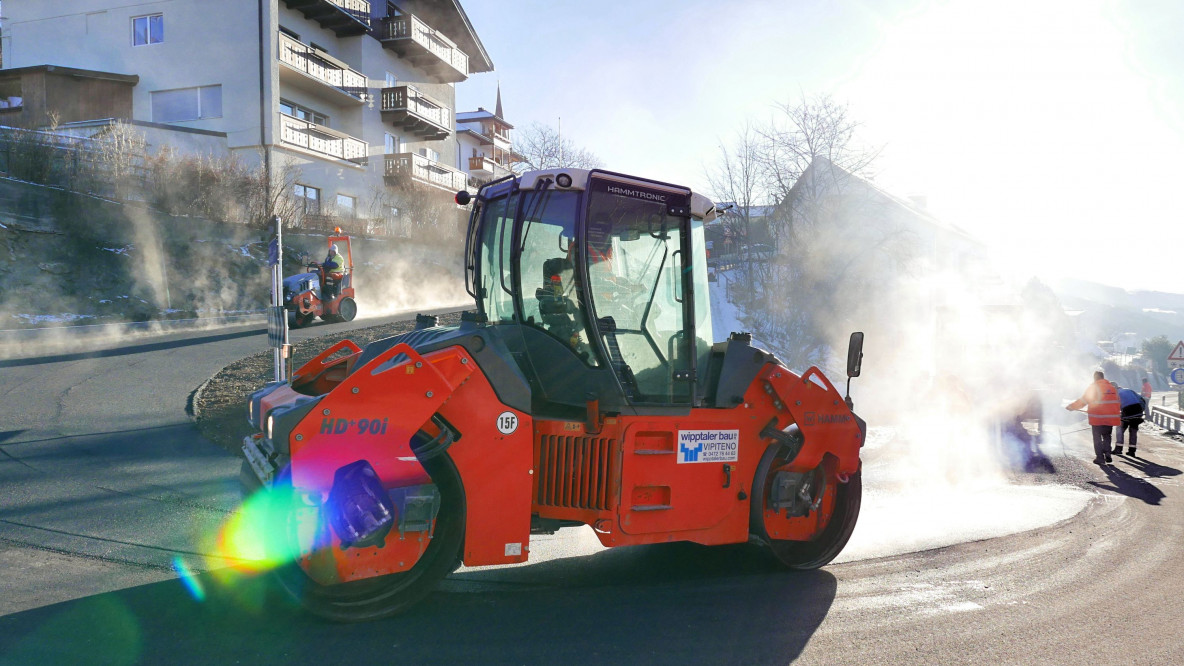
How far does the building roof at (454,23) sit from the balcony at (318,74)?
8.20 metres

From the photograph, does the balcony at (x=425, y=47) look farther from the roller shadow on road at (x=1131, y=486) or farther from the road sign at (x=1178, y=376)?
the roller shadow on road at (x=1131, y=486)

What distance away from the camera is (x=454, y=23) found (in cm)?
3978

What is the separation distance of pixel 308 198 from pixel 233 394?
1859 centimetres

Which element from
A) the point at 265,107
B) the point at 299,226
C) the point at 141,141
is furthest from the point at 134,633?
the point at 265,107

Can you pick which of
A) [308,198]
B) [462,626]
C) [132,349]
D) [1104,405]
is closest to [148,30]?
[308,198]

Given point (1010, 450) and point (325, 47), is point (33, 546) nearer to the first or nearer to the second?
point (1010, 450)

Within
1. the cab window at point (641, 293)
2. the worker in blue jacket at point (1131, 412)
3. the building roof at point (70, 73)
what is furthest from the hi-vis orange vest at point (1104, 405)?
the building roof at point (70, 73)

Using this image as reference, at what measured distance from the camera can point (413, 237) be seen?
31.1 meters

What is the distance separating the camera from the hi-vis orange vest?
44.2ft

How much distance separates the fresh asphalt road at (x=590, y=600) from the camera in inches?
146

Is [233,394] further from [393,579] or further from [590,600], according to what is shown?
[590,600]

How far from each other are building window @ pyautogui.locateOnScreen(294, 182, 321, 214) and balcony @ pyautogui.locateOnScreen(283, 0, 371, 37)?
6939mm

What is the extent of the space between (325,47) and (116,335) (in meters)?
19.7

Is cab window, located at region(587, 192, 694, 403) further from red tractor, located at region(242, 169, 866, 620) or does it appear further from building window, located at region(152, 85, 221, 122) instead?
building window, located at region(152, 85, 221, 122)
